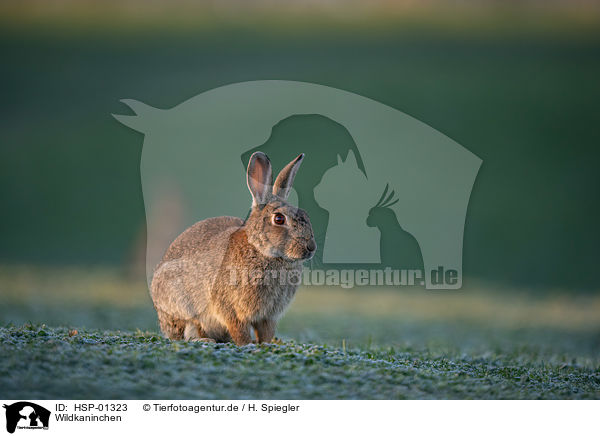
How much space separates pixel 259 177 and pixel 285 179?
0.76 feet

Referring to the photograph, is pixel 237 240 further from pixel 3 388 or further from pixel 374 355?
pixel 3 388

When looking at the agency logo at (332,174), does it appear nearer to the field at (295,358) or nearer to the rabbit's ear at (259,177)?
the rabbit's ear at (259,177)

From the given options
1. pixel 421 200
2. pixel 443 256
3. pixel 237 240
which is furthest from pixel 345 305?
pixel 237 240

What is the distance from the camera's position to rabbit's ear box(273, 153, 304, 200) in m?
6.20

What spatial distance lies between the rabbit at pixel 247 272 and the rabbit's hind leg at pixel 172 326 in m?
0.01

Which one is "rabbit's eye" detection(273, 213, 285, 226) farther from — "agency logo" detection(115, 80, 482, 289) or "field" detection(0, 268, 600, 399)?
"field" detection(0, 268, 600, 399)

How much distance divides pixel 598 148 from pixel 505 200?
3.70 metres

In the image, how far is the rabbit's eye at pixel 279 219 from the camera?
5.96 meters

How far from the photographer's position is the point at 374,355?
6383 millimetres
